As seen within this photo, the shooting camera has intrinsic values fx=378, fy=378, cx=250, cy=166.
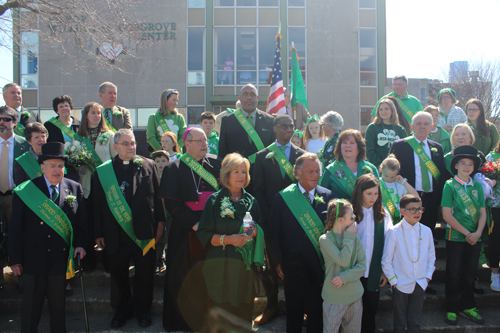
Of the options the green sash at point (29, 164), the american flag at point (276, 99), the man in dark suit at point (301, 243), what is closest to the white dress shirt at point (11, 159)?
the green sash at point (29, 164)

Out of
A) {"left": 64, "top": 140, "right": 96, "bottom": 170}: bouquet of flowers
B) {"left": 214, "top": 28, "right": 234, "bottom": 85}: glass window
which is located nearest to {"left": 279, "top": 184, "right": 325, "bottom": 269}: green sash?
{"left": 64, "top": 140, "right": 96, "bottom": 170}: bouquet of flowers

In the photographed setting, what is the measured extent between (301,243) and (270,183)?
34.4 inches

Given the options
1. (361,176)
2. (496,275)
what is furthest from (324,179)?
(496,275)

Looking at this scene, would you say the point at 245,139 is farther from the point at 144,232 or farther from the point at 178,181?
the point at 144,232

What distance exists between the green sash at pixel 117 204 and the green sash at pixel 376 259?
229 cm

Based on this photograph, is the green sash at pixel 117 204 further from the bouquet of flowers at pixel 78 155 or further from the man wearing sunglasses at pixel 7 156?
the man wearing sunglasses at pixel 7 156

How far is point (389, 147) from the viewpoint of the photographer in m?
5.12

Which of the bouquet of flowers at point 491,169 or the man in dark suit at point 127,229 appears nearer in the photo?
the man in dark suit at point 127,229

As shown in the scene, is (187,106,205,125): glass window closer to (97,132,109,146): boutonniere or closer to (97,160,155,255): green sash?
(97,132,109,146): boutonniere

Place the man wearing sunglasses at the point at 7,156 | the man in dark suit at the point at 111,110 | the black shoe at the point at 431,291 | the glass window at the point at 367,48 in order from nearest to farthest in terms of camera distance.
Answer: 1. the black shoe at the point at 431,291
2. the man wearing sunglasses at the point at 7,156
3. the man in dark suit at the point at 111,110
4. the glass window at the point at 367,48

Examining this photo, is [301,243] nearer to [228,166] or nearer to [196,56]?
[228,166]

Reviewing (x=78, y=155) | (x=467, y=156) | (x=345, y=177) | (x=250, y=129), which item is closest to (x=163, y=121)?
(x=78, y=155)

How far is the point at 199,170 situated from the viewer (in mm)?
3973

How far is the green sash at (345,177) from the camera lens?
3.86m
